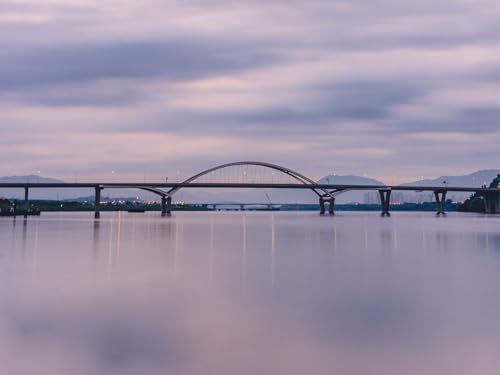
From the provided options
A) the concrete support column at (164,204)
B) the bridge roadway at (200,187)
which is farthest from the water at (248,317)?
the concrete support column at (164,204)

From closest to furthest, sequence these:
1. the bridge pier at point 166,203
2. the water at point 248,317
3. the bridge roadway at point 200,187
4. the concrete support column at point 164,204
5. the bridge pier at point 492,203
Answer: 1. the water at point 248,317
2. the bridge roadway at point 200,187
3. the concrete support column at point 164,204
4. the bridge pier at point 166,203
5. the bridge pier at point 492,203

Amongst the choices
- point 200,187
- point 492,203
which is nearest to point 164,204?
point 200,187

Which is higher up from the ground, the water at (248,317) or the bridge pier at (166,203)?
the bridge pier at (166,203)

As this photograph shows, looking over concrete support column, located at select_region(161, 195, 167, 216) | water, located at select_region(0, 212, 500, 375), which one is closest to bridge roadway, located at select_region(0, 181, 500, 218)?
concrete support column, located at select_region(161, 195, 167, 216)

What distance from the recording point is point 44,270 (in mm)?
27719

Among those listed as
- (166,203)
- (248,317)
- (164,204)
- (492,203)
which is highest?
(492,203)

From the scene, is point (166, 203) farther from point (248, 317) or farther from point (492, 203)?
point (248, 317)

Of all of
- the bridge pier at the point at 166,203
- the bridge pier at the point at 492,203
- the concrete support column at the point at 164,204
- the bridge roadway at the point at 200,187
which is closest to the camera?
the bridge roadway at the point at 200,187

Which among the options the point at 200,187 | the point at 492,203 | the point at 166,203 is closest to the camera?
the point at 200,187

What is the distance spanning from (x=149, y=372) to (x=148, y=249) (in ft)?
101

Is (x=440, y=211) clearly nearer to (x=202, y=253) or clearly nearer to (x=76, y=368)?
(x=202, y=253)

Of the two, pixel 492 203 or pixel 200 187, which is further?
pixel 492 203

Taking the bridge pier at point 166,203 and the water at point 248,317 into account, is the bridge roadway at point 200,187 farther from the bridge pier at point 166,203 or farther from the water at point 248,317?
the water at point 248,317

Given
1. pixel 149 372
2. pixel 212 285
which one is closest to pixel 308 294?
pixel 212 285
